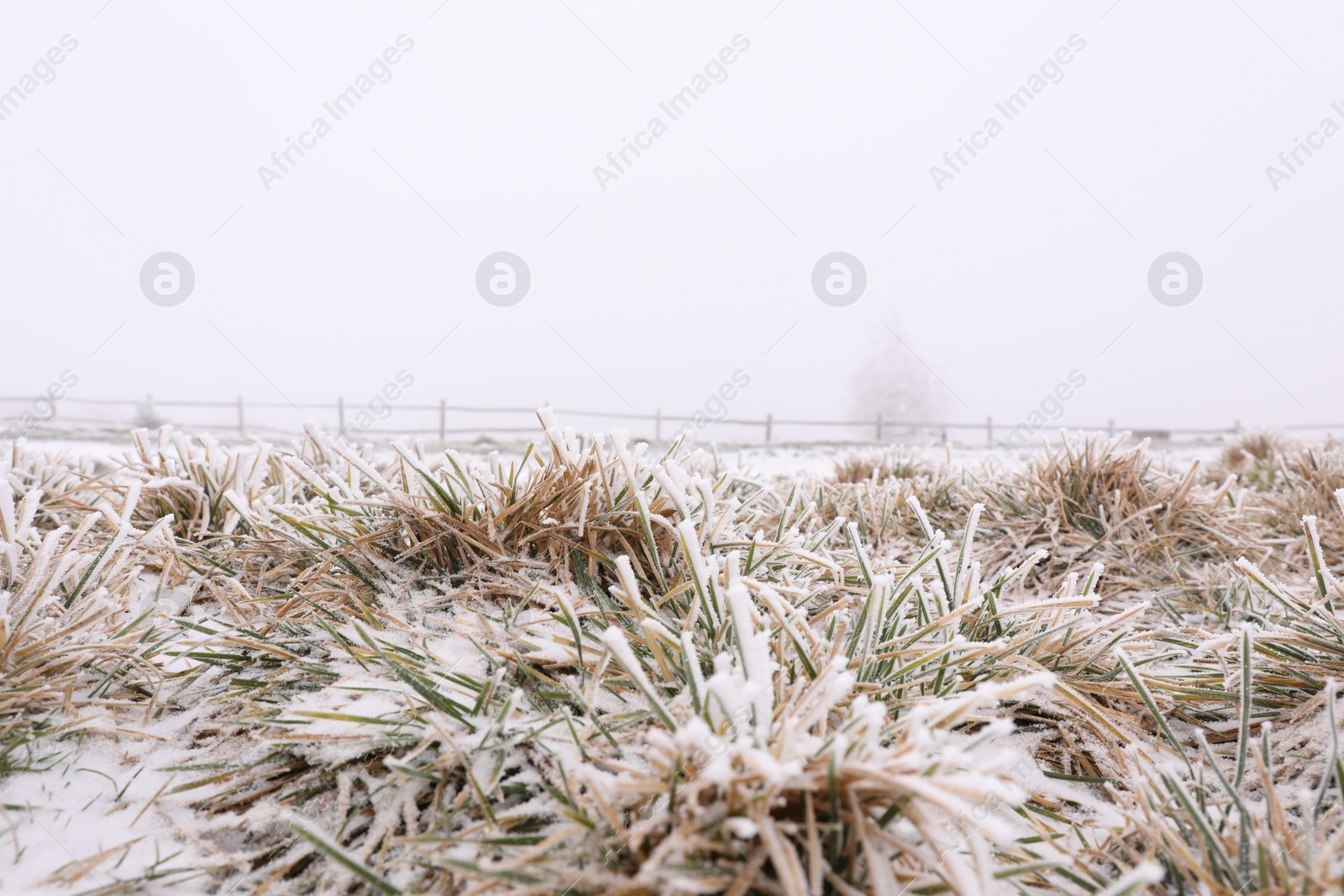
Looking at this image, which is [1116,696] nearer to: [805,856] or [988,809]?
[988,809]

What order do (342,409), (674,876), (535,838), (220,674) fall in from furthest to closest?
(342,409), (220,674), (535,838), (674,876)

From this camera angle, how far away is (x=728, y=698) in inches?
31.3

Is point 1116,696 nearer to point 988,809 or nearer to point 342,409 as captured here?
point 988,809

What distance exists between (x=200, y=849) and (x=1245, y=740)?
1.68 metres

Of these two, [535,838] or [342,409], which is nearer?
[535,838]

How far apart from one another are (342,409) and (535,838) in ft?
63.7

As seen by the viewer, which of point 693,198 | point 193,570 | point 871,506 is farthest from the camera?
point 693,198

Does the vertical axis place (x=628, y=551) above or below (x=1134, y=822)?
above

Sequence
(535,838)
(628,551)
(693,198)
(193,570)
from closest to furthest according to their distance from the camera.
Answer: (535,838), (628,551), (193,570), (693,198)

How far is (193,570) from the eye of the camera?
1791mm

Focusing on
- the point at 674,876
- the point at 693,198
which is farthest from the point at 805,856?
the point at 693,198

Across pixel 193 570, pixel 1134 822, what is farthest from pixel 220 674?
pixel 1134 822

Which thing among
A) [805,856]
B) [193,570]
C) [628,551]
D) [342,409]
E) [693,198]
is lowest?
[805,856]

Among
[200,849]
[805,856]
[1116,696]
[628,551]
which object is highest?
[628,551]
